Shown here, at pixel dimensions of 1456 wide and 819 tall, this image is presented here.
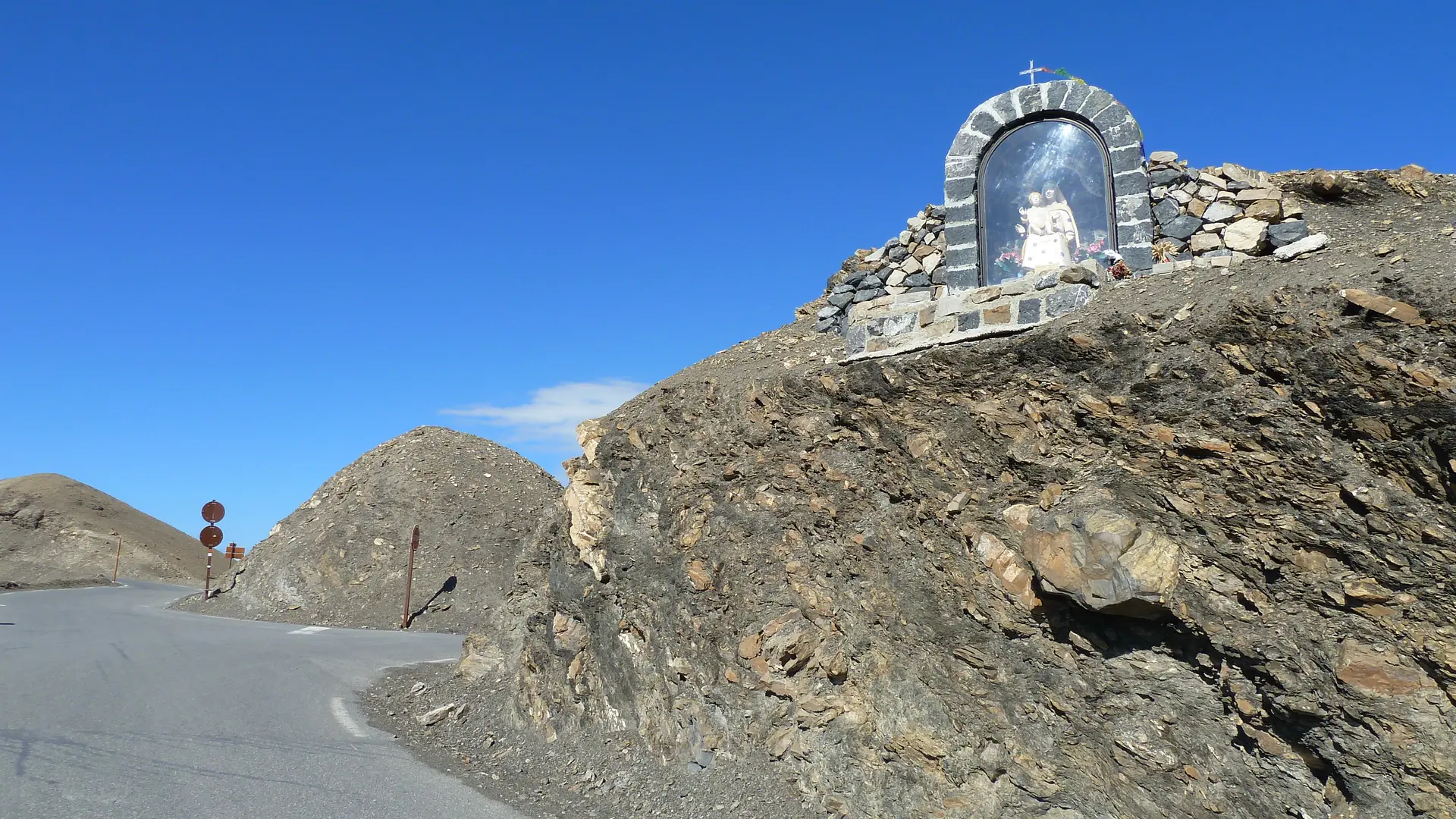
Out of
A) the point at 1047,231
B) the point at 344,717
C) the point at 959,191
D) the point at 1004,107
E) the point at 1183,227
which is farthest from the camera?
the point at 344,717

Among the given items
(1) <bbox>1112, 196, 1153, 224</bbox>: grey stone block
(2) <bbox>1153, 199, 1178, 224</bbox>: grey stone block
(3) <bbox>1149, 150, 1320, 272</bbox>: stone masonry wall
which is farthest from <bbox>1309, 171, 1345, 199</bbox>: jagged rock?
(1) <bbox>1112, 196, 1153, 224</bbox>: grey stone block

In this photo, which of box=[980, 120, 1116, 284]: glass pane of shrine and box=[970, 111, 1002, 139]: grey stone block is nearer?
box=[980, 120, 1116, 284]: glass pane of shrine

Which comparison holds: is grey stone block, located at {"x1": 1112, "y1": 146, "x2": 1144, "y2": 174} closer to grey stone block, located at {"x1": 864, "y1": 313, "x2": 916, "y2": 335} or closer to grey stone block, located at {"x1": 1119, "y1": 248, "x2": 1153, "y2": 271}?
grey stone block, located at {"x1": 1119, "y1": 248, "x2": 1153, "y2": 271}

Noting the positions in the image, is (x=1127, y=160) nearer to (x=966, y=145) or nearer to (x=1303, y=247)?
(x=966, y=145)

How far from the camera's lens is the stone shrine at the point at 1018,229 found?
24.0 ft

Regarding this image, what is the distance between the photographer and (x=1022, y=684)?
19.2 feet

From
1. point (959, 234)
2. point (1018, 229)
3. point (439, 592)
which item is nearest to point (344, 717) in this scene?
point (959, 234)

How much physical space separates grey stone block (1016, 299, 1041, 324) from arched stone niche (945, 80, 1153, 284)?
0.74 meters

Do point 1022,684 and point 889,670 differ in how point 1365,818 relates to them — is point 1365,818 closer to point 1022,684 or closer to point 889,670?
point 1022,684

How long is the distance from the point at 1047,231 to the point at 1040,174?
56 cm

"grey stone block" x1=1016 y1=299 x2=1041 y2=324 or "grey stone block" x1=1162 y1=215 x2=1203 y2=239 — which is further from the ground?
"grey stone block" x1=1162 y1=215 x2=1203 y2=239

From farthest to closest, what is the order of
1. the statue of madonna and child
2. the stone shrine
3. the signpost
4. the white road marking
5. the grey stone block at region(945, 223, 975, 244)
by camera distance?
the signpost → the white road marking → the grey stone block at region(945, 223, 975, 244) → the statue of madonna and child → the stone shrine

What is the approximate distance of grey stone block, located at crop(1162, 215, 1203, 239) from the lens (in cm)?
721

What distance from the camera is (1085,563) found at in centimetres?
556
